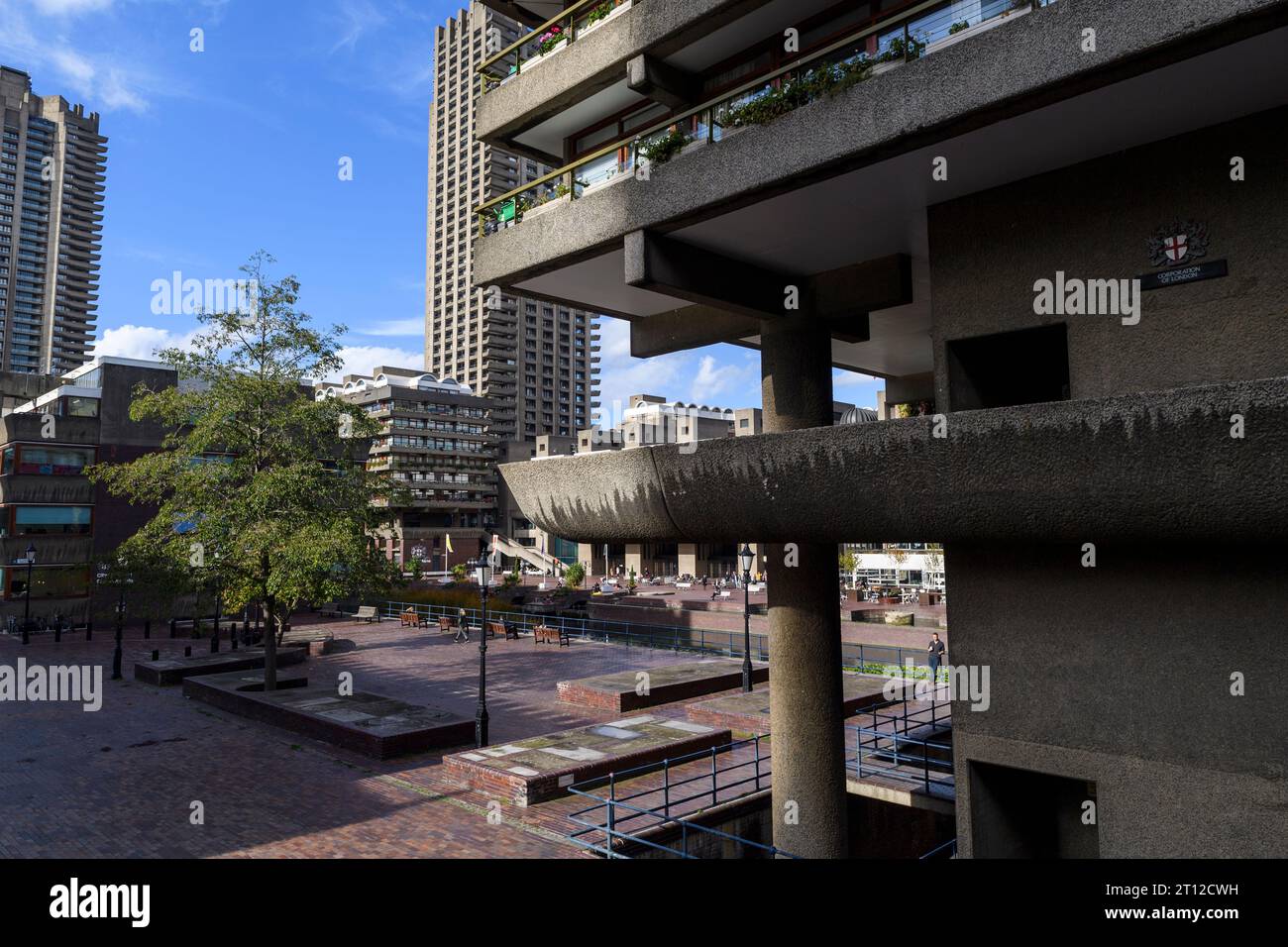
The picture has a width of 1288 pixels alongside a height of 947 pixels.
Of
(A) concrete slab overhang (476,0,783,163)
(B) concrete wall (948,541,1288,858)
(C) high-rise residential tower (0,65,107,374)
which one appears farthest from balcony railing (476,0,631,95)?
(C) high-rise residential tower (0,65,107,374)

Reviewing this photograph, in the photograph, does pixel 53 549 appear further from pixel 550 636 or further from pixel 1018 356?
pixel 1018 356

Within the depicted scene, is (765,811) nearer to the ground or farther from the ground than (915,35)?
nearer to the ground

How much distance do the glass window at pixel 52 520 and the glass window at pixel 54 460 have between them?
2.00 metres

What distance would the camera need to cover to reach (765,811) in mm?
14852

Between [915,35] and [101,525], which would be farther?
[101,525]

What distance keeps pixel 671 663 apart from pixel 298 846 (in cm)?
1820

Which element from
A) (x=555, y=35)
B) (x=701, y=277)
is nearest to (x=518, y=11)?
(x=555, y=35)

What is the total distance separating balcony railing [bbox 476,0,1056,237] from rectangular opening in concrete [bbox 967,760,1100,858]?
7415mm

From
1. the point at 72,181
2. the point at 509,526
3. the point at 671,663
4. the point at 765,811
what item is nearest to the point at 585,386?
the point at 509,526

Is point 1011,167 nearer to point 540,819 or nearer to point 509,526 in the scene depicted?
point 540,819

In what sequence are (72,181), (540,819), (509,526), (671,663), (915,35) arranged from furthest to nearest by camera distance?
Answer: (72,181) < (509,526) < (671,663) < (540,819) < (915,35)

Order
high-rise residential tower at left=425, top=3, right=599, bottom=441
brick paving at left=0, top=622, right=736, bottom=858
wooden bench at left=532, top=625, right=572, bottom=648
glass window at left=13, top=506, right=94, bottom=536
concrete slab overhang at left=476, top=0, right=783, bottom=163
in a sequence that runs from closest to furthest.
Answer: concrete slab overhang at left=476, top=0, right=783, bottom=163 → brick paving at left=0, top=622, right=736, bottom=858 → wooden bench at left=532, top=625, right=572, bottom=648 → glass window at left=13, top=506, right=94, bottom=536 → high-rise residential tower at left=425, top=3, right=599, bottom=441

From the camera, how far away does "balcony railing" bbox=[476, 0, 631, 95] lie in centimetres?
1141

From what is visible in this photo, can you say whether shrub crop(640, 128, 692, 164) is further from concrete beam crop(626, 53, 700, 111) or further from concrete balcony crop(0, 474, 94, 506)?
concrete balcony crop(0, 474, 94, 506)
